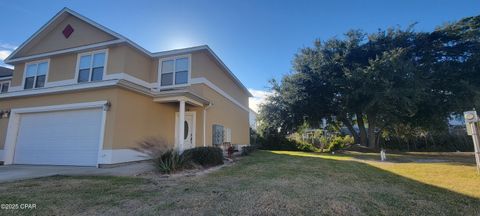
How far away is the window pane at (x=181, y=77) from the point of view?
12.1m

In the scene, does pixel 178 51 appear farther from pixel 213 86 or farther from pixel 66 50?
pixel 66 50

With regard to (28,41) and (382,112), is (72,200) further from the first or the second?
(382,112)

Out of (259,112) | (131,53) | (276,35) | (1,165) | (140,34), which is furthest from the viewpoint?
(259,112)

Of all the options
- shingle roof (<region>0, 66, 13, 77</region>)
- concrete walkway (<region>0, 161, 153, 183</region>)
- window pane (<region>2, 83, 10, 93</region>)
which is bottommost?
concrete walkway (<region>0, 161, 153, 183</region>)

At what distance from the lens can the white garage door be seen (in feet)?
29.9

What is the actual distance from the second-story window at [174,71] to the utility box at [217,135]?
313 centimetres

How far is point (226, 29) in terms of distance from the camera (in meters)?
12.8

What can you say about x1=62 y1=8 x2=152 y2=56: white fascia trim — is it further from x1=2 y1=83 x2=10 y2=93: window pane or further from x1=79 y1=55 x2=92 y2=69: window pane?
x1=2 y1=83 x2=10 y2=93: window pane

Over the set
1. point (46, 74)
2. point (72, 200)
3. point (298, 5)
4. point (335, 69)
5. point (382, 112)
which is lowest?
point (72, 200)

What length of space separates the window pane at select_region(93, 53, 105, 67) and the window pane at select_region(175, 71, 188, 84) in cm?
360

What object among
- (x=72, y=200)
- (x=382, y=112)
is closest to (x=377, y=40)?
(x=382, y=112)

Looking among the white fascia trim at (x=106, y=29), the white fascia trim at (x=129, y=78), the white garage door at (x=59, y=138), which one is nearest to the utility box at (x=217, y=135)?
the white fascia trim at (x=129, y=78)

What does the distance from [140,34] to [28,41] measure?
22.6ft

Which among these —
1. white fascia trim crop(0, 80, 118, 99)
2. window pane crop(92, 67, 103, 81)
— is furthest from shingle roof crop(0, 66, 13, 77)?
window pane crop(92, 67, 103, 81)
